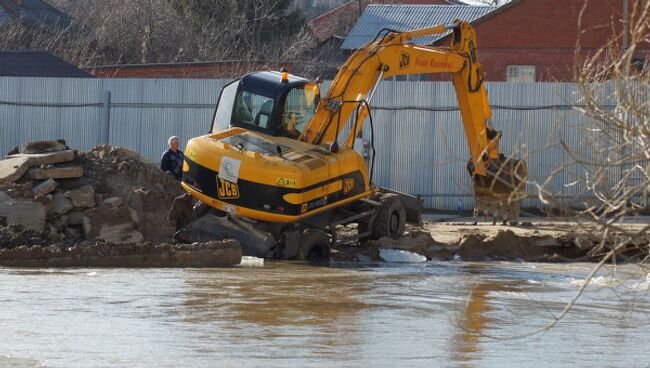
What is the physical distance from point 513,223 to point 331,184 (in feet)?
17.7

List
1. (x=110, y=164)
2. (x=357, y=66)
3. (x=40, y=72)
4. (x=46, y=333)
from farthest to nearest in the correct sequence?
(x=40, y=72), (x=110, y=164), (x=357, y=66), (x=46, y=333)

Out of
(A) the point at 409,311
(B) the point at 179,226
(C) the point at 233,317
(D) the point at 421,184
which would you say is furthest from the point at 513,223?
(C) the point at 233,317

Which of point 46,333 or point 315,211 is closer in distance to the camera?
point 46,333

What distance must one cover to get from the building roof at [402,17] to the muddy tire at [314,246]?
1019 inches

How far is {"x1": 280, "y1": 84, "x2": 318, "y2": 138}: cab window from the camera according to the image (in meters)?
18.1

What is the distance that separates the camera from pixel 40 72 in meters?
32.5

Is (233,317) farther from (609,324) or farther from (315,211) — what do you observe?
(315,211)

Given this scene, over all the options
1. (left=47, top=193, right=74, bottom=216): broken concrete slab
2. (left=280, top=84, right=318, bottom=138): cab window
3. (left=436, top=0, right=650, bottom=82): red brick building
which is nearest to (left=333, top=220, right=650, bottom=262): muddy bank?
(left=280, top=84, right=318, bottom=138): cab window

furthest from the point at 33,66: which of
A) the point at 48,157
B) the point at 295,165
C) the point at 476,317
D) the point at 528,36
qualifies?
the point at 476,317

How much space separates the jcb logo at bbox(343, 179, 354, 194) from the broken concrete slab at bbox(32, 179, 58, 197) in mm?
4563

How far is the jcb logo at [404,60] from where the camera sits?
19384 mm

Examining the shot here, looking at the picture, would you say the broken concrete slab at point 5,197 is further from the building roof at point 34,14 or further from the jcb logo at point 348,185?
the building roof at point 34,14

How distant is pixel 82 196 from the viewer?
62.8 feet

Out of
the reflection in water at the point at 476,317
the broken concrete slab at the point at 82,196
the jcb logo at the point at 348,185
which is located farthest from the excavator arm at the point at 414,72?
the broken concrete slab at the point at 82,196
